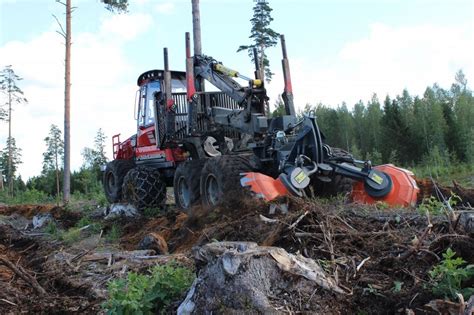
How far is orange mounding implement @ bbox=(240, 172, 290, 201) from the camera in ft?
25.4

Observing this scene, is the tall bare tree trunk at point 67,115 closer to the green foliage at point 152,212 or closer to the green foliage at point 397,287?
the green foliage at point 152,212

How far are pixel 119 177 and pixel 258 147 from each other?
637cm

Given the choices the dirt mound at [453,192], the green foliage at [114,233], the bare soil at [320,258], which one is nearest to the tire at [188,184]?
the green foliage at [114,233]

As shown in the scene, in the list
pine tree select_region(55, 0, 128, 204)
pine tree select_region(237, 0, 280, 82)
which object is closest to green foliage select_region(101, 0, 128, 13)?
pine tree select_region(55, 0, 128, 204)

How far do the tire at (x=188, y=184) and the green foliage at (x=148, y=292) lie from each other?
6247mm

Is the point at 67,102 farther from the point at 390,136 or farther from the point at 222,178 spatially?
the point at 390,136

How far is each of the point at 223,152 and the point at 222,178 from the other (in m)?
2.29

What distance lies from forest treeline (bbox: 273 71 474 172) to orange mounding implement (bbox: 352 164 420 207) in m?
24.3

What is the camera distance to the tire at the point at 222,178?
8.66m

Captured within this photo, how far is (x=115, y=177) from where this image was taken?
14.7 metres

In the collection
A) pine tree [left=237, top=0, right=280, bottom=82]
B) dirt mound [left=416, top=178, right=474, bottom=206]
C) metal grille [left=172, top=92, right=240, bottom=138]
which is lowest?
dirt mound [left=416, top=178, right=474, bottom=206]

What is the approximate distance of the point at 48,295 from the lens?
5.55m

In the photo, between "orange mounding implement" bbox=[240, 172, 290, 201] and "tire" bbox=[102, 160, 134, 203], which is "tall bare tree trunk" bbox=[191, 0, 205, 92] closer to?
"tire" bbox=[102, 160, 134, 203]

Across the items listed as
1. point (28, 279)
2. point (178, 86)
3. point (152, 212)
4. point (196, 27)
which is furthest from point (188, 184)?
point (196, 27)
